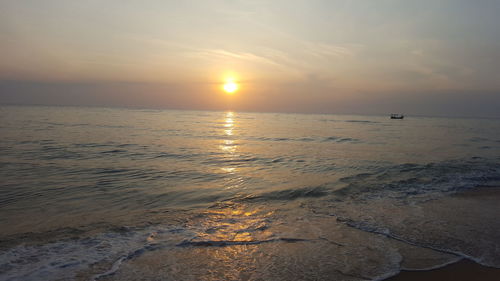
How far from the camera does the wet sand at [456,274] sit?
530 cm

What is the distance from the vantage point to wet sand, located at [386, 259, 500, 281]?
5.30 meters

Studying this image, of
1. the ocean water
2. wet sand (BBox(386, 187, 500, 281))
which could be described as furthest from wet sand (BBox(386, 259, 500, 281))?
the ocean water

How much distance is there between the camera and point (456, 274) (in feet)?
18.0

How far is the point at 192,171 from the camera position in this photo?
50.2 feet

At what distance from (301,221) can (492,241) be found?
14.6ft

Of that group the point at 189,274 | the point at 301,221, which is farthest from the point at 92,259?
the point at 301,221

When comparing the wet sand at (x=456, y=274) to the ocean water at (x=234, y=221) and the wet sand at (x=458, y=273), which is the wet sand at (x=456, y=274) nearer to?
the wet sand at (x=458, y=273)

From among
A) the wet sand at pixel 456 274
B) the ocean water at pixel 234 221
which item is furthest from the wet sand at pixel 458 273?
the ocean water at pixel 234 221

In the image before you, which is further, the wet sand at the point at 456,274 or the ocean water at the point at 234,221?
the ocean water at the point at 234,221

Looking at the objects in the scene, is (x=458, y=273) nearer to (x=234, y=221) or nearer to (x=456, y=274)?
(x=456, y=274)

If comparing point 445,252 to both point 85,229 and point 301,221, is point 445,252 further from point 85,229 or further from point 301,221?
point 85,229

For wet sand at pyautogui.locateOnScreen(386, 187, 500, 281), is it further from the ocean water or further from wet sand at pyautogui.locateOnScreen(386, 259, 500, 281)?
the ocean water

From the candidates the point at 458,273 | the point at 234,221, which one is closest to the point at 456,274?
the point at 458,273

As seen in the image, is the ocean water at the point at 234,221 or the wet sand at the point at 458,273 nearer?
the wet sand at the point at 458,273
